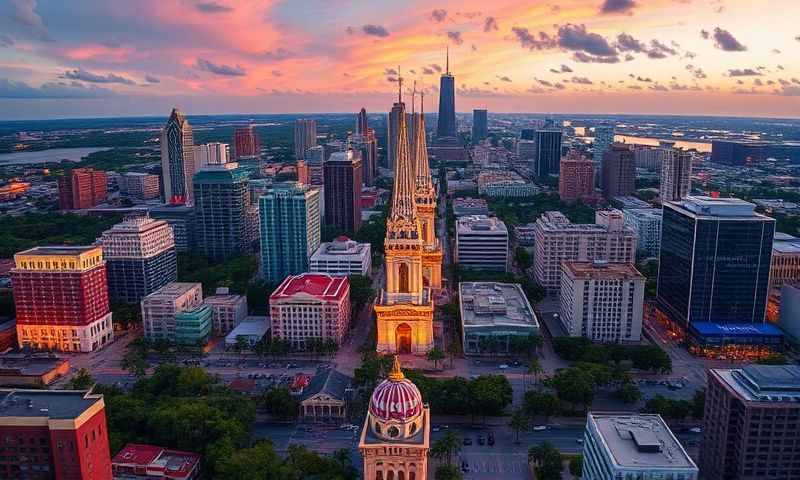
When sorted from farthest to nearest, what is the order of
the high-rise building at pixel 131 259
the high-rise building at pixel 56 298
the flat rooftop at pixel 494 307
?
the high-rise building at pixel 131 259
the high-rise building at pixel 56 298
the flat rooftop at pixel 494 307

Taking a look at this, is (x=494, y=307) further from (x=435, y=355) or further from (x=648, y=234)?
(x=648, y=234)

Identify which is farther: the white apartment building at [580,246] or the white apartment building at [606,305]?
the white apartment building at [580,246]

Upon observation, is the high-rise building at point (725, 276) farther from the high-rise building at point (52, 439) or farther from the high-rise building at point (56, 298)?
the high-rise building at point (56, 298)

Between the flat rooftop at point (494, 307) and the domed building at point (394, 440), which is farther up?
the domed building at point (394, 440)

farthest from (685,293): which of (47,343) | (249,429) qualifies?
(47,343)

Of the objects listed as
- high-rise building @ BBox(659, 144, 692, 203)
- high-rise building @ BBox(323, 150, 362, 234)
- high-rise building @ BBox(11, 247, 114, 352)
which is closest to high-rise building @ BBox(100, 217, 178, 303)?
high-rise building @ BBox(11, 247, 114, 352)

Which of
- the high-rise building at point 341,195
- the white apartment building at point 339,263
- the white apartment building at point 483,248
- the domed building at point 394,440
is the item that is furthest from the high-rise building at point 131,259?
the domed building at point 394,440

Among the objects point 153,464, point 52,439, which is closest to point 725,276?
point 153,464

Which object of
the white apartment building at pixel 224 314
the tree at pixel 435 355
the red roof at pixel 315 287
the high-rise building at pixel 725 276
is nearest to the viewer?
the tree at pixel 435 355
